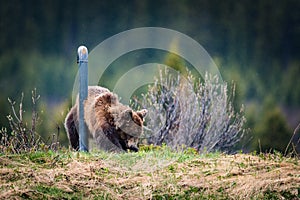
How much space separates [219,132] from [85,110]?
457 cm

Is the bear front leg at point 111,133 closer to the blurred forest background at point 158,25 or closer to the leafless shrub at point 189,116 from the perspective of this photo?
the leafless shrub at point 189,116

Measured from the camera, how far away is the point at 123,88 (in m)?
15.5

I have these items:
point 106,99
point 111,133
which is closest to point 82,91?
point 106,99

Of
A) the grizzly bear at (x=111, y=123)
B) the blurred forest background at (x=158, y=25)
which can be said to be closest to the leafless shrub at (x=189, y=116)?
the grizzly bear at (x=111, y=123)

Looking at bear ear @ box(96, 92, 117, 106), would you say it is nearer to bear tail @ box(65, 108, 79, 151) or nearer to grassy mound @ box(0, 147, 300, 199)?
bear tail @ box(65, 108, 79, 151)

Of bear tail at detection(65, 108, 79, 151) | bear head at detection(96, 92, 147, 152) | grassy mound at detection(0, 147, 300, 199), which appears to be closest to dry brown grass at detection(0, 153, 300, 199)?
grassy mound at detection(0, 147, 300, 199)

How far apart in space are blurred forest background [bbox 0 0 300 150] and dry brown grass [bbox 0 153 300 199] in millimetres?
13312

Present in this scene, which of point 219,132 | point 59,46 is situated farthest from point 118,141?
point 59,46

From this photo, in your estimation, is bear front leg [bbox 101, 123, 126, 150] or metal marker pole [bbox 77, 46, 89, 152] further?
bear front leg [bbox 101, 123, 126, 150]

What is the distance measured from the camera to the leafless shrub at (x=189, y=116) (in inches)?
452

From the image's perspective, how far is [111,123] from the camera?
7855mm

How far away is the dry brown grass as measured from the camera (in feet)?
16.2

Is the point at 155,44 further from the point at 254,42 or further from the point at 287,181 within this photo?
the point at 287,181

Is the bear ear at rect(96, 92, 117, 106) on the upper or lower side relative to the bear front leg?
upper
